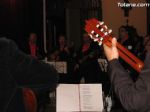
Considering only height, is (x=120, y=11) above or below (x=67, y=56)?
above

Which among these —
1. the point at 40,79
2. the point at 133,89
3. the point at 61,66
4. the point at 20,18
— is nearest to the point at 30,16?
the point at 20,18

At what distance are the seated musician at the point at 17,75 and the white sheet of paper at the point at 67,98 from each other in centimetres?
112

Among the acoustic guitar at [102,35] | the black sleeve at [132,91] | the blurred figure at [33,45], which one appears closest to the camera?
the black sleeve at [132,91]

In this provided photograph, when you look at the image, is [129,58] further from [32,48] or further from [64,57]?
[32,48]

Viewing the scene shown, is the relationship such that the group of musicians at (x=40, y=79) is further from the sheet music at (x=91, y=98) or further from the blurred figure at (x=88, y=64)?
the blurred figure at (x=88, y=64)

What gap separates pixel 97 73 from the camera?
6441mm

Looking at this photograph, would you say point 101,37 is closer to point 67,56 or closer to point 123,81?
point 123,81

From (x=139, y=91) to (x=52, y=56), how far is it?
18.0ft

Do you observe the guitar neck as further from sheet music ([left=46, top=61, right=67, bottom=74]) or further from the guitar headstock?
sheet music ([left=46, top=61, right=67, bottom=74])

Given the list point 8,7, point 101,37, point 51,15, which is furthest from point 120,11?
point 101,37

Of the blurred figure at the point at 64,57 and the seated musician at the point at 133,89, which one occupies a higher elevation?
the seated musician at the point at 133,89

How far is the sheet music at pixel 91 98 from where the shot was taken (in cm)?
294

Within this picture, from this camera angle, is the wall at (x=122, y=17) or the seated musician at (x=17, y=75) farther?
the wall at (x=122, y=17)

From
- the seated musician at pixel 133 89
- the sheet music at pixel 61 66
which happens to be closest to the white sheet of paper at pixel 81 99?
the seated musician at pixel 133 89
